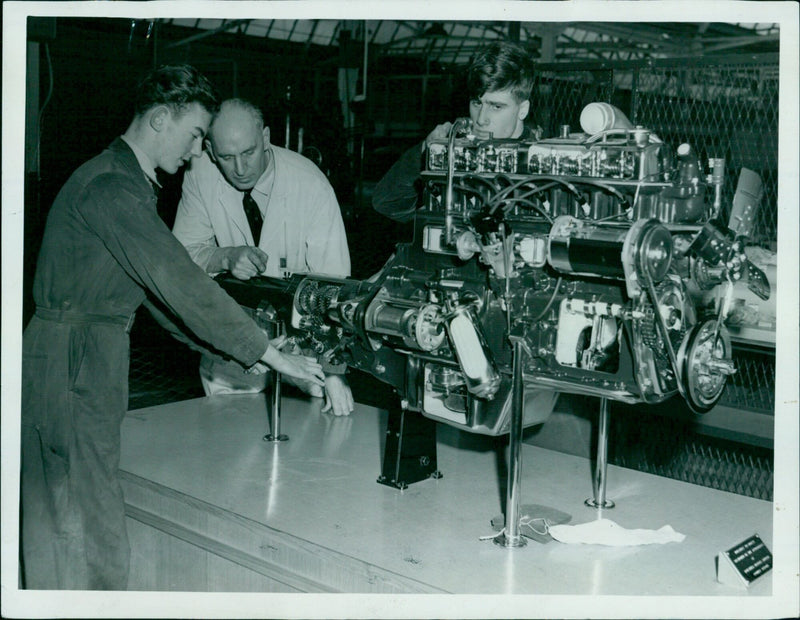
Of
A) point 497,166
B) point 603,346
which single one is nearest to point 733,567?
point 603,346

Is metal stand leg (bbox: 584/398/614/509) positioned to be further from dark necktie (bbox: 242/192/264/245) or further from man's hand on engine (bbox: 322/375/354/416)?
dark necktie (bbox: 242/192/264/245)

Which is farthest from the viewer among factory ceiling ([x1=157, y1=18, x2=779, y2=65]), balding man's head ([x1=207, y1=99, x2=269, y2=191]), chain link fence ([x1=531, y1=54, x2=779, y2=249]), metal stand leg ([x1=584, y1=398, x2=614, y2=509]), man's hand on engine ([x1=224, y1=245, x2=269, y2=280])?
factory ceiling ([x1=157, y1=18, x2=779, y2=65])

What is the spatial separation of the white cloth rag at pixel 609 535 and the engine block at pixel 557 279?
0.26 m

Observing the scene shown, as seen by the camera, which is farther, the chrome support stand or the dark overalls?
the chrome support stand

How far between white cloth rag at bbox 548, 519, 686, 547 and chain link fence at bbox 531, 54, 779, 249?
67.3 inches

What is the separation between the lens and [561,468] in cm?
229

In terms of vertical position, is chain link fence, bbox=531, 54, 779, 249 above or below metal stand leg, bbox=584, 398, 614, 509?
above

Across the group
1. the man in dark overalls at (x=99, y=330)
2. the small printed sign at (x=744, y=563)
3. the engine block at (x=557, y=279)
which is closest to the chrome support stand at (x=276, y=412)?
the man in dark overalls at (x=99, y=330)

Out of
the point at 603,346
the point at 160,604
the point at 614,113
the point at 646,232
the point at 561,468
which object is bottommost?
the point at 160,604

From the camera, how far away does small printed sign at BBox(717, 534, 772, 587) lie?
1.64 metres

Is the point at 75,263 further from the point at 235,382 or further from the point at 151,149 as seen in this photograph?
the point at 235,382

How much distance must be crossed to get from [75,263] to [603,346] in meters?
1.21

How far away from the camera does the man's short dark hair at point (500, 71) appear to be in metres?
2.33

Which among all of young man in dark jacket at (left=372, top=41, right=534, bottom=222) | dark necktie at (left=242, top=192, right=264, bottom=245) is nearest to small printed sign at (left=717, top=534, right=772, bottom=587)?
young man in dark jacket at (left=372, top=41, right=534, bottom=222)
